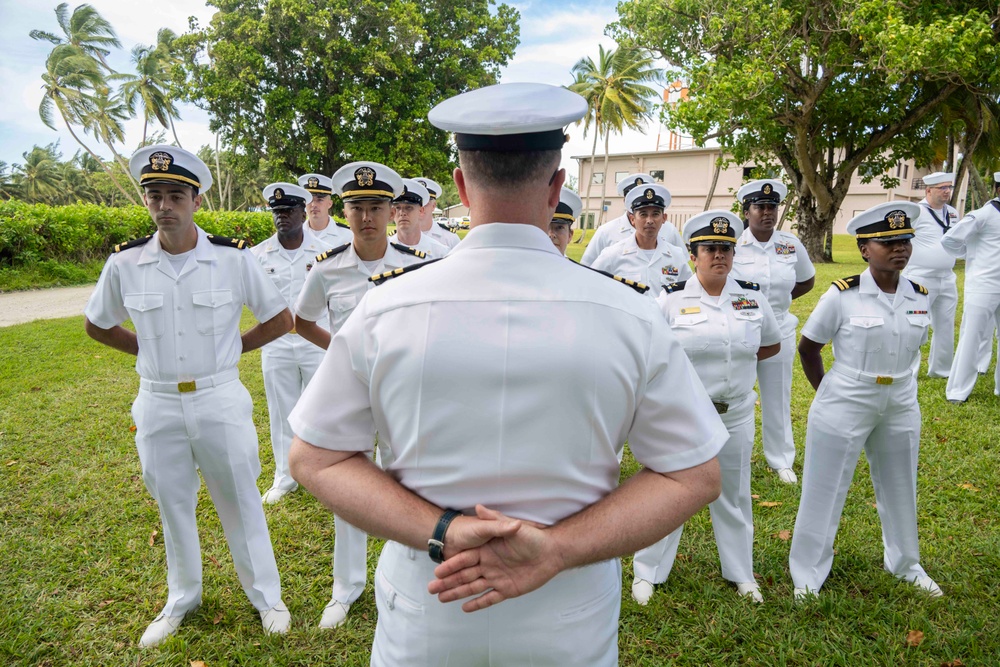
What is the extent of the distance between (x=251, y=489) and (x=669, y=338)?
2847 mm

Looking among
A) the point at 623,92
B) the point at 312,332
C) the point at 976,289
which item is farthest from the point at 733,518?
the point at 623,92

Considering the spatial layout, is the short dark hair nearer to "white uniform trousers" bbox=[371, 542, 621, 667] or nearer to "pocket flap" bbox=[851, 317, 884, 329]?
"white uniform trousers" bbox=[371, 542, 621, 667]

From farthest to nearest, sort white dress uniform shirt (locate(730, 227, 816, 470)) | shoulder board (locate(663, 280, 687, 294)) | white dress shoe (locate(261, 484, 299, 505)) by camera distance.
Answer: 1. white dress uniform shirt (locate(730, 227, 816, 470))
2. white dress shoe (locate(261, 484, 299, 505))
3. shoulder board (locate(663, 280, 687, 294))

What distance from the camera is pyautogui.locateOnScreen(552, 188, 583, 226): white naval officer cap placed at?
5.48m

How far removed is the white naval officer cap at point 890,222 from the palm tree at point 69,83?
40.1m

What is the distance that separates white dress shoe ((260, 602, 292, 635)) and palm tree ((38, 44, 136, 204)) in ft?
127

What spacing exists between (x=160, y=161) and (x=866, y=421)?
411cm

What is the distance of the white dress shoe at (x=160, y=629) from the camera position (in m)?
3.26

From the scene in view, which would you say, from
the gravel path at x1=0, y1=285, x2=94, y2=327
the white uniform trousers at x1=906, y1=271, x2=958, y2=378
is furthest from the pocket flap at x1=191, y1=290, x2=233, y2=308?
the gravel path at x1=0, y1=285, x2=94, y2=327

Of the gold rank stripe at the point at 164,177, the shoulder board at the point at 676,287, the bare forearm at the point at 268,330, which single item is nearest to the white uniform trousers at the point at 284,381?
the bare forearm at the point at 268,330

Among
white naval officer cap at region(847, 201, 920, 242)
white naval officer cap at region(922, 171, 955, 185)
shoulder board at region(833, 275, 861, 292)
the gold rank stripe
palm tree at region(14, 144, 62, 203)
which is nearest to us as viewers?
the gold rank stripe

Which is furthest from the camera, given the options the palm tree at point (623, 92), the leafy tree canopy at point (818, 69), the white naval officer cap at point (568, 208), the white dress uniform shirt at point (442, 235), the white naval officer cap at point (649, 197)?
the palm tree at point (623, 92)

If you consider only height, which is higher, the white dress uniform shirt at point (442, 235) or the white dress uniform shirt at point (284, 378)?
the white dress uniform shirt at point (442, 235)

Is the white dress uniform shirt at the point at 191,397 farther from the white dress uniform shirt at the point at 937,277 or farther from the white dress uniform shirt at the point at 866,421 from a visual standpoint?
the white dress uniform shirt at the point at 937,277
